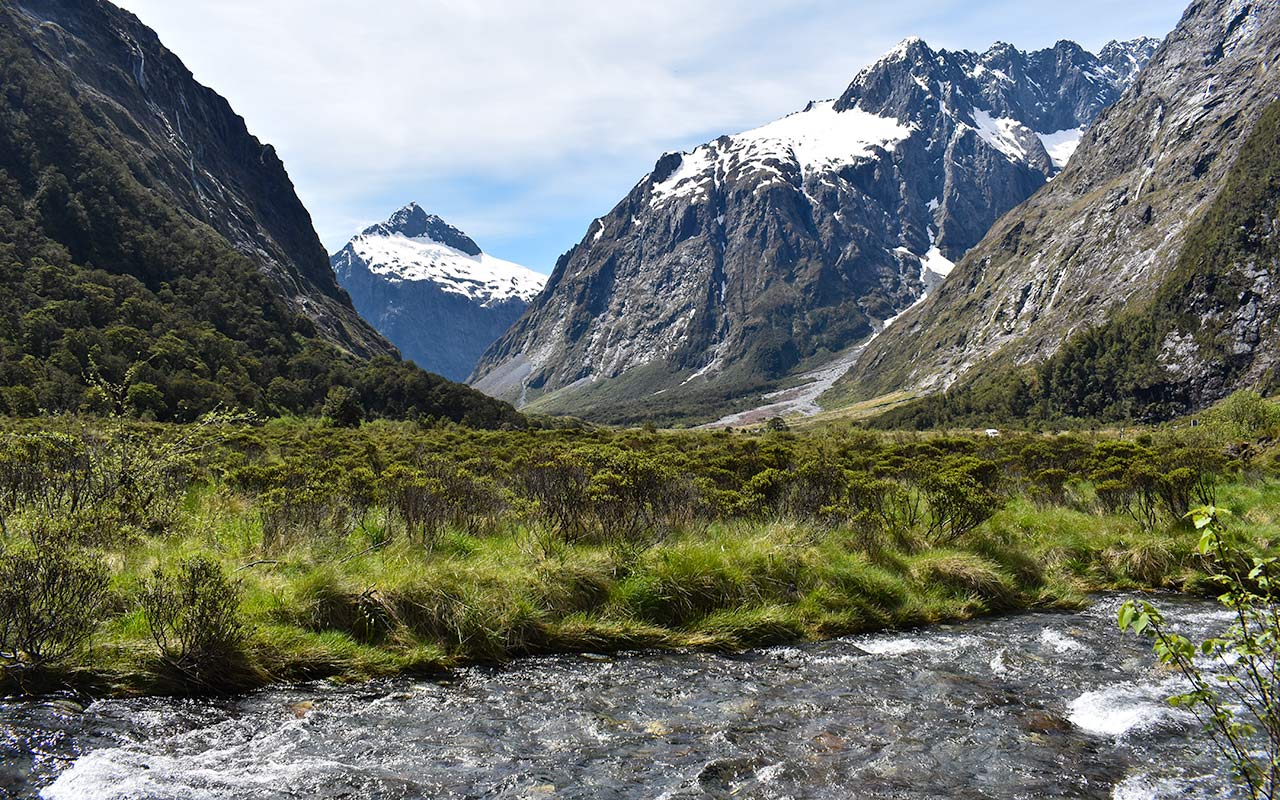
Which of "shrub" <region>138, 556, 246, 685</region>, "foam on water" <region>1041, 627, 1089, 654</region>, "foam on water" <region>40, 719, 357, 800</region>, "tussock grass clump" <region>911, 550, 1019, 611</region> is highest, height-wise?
"shrub" <region>138, 556, 246, 685</region>

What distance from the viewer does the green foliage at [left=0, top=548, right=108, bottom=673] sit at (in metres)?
8.99

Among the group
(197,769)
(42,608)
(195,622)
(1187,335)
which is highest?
(1187,335)

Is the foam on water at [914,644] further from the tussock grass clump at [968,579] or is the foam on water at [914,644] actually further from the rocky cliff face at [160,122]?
the rocky cliff face at [160,122]

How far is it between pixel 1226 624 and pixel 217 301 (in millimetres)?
A: 129642

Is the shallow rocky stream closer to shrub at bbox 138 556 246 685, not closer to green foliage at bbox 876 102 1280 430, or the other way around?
shrub at bbox 138 556 246 685

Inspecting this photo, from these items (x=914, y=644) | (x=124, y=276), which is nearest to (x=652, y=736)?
(x=914, y=644)

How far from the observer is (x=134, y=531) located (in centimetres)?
1317

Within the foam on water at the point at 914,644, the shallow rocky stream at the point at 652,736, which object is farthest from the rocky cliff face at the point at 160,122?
the foam on water at the point at 914,644

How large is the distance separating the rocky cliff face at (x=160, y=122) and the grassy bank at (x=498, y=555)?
142 meters

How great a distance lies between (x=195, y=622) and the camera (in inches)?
390

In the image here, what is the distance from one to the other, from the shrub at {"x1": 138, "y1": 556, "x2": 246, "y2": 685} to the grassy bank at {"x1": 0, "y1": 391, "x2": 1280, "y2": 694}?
0.03 m

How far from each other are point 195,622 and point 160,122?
213 meters

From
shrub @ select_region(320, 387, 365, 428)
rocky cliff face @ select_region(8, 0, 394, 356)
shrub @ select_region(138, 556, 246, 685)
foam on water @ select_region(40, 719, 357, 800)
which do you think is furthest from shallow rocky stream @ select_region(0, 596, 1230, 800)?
rocky cliff face @ select_region(8, 0, 394, 356)

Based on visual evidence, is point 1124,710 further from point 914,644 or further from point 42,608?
point 42,608
